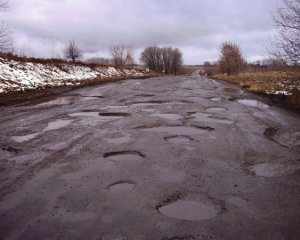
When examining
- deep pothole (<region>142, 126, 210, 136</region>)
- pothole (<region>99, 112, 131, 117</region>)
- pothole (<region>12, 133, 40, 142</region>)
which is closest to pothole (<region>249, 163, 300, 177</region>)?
deep pothole (<region>142, 126, 210, 136</region>)

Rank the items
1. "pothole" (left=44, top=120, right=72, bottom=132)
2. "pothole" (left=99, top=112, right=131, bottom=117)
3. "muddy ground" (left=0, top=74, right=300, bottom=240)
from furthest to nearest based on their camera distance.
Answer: "pothole" (left=99, top=112, right=131, bottom=117) < "pothole" (left=44, top=120, right=72, bottom=132) < "muddy ground" (left=0, top=74, right=300, bottom=240)

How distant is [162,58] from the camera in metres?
98.7

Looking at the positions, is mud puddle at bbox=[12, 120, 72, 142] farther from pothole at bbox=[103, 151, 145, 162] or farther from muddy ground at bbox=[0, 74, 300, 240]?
pothole at bbox=[103, 151, 145, 162]

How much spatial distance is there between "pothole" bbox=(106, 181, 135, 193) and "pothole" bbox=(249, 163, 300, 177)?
73.5 inches

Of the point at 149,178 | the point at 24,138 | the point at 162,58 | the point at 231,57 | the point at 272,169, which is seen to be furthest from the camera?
the point at 162,58

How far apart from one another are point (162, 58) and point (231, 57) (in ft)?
148

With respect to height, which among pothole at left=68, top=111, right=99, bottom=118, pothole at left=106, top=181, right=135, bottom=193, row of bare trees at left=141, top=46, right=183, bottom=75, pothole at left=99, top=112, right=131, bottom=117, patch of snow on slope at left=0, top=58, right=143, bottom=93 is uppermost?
row of bare trees at left=141, top=46, right=183, bottom=75

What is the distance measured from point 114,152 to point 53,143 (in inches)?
53.5

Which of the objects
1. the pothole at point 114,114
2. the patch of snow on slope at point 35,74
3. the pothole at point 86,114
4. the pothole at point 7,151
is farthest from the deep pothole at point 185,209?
the patch of snow on slope at point 35,74

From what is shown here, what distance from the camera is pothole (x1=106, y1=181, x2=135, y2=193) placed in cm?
414

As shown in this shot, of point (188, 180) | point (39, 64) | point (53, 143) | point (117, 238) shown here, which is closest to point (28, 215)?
point (117, 238)

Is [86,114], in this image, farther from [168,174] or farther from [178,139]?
[168,174]

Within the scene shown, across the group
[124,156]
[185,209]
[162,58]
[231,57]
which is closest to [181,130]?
[124,156]

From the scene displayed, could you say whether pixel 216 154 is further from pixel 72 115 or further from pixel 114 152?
pixel 72 115
